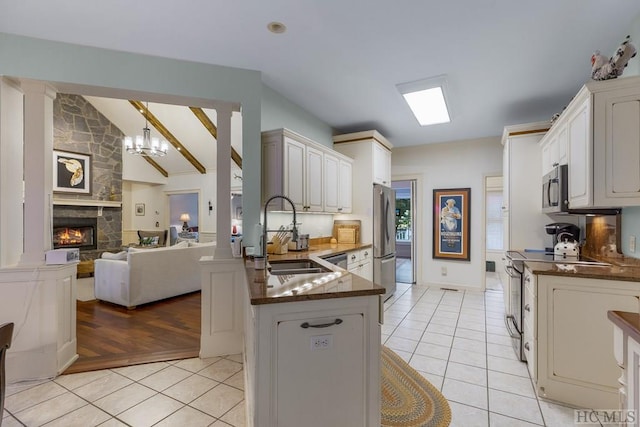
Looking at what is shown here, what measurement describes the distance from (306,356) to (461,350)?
2176mm

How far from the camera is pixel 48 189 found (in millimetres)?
2439

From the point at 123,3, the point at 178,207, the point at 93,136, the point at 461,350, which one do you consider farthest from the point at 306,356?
the point at 178,207

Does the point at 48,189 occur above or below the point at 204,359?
above

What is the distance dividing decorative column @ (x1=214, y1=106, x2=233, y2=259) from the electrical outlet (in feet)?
5.31

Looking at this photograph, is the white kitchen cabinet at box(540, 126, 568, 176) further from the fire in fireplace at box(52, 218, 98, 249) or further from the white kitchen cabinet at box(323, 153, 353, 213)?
the fire in fireplace at box(52, 218, 98, 249)

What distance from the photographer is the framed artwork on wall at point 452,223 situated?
5.24 meters

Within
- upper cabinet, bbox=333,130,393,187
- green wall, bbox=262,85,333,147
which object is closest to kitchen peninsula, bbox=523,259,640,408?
upper cabinet, bbox=333,130,393,187

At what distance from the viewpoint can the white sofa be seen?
13.4 ft

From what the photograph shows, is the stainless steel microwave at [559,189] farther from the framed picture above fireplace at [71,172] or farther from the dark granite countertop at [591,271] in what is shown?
the framed picture above fireplace at [71,172]

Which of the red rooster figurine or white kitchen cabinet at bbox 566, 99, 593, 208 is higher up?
the red rooster figurine

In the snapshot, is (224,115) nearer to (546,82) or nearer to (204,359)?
(204,359)

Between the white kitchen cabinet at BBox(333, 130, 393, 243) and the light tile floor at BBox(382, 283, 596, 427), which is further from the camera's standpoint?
the white kitchen cabinet at BBox(333, 130, 393, 243)

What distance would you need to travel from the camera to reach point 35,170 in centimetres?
234

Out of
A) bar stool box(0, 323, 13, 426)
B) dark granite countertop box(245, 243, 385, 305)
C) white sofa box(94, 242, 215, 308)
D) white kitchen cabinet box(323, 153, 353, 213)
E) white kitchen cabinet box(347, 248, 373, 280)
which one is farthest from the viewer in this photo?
white sofa box(94, 242, 215, 308)
